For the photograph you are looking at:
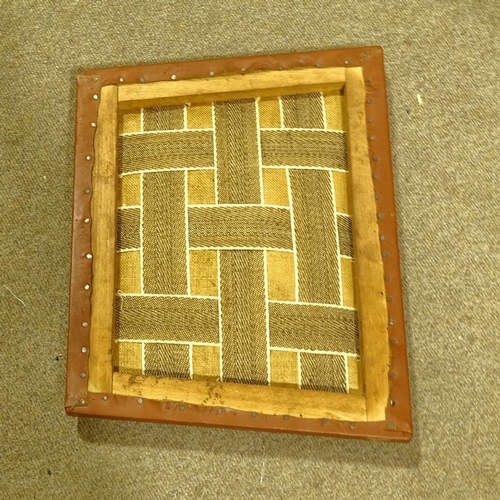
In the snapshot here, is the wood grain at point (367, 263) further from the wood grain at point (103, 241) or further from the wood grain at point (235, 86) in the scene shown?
the wood grain at point (103, 241)

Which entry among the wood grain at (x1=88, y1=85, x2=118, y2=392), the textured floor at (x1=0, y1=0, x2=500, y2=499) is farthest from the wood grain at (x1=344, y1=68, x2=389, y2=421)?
the wood grain at (x1=88, y1=85, x2=118, y2=392)

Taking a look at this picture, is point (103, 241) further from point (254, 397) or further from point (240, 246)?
point (254, 397)

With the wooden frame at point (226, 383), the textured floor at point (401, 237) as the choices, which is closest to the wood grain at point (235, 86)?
the wooden frame at point (226, 383)

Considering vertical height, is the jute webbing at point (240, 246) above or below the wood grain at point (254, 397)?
above

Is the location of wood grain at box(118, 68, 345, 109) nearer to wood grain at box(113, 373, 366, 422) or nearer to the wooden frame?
the wooden frame

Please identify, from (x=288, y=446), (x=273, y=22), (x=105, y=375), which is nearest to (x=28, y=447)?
(x=105, y=375)

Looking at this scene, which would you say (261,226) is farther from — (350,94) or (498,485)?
(498,485)

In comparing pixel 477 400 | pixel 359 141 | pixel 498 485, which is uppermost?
pixel 359 141

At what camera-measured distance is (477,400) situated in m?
0.88

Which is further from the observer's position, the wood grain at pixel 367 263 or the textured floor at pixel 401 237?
the textured floor at pixel 401 237

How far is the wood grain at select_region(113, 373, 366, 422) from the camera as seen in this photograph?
2.43ft

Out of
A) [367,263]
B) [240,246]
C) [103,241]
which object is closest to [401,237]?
[367,263]

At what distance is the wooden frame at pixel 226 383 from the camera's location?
2.44ft

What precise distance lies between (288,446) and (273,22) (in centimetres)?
83
